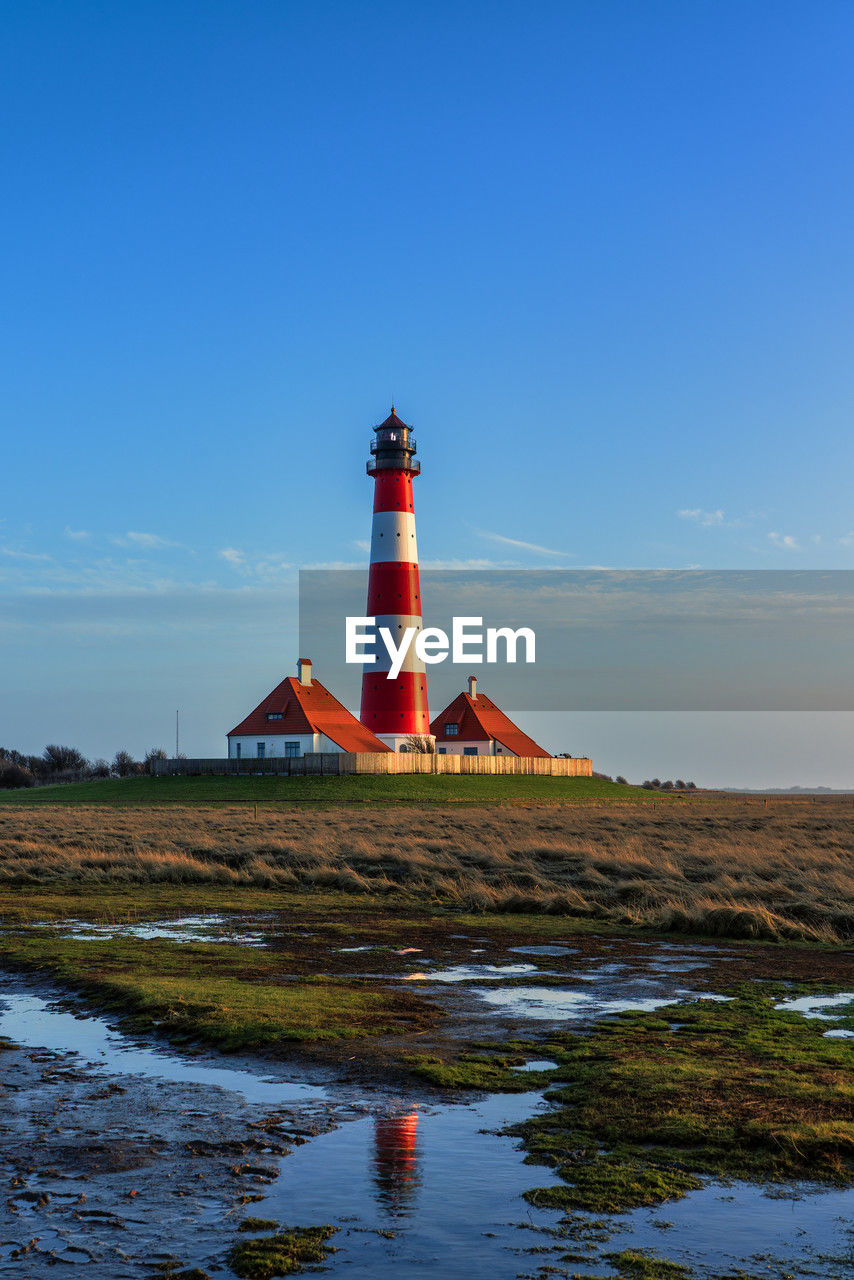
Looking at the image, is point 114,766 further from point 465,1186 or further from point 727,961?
point 465,1186

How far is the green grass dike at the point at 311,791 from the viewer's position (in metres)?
58.3

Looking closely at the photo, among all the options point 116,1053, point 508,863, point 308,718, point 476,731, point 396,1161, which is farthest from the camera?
point 476,731

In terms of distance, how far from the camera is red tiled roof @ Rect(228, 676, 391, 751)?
7162cm

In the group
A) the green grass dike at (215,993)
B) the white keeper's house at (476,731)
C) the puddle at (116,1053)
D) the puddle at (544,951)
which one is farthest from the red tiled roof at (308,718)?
the puddle at (116,1053)

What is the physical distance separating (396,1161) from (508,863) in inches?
735

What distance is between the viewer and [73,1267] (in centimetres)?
539

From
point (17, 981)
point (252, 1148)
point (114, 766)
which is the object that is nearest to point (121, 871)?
point (17, 981)

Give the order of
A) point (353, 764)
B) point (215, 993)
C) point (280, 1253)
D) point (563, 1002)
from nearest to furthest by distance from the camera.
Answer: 1. point (280, 1253)
2. point (215, 993)
3. point (563, 1002)
4. point (353, 764)

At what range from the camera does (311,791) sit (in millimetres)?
59938

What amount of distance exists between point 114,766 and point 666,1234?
8959 centimetres

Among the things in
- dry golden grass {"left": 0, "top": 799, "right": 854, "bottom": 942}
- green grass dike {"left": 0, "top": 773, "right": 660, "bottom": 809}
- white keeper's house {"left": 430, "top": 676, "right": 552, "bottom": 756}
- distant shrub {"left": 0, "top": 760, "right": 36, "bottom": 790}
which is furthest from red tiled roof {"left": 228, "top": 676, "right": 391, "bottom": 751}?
dry golden grass {"left": 0, "top": 799, "right": 854, "bottom": 942}

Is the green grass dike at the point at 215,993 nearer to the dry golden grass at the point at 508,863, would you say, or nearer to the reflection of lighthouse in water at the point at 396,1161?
the reflection of lighthouse in water at the point at 396,1161

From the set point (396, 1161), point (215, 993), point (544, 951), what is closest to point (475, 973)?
point (544, 951)

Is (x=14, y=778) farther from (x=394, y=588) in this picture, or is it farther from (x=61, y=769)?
(x=394, y=588)
